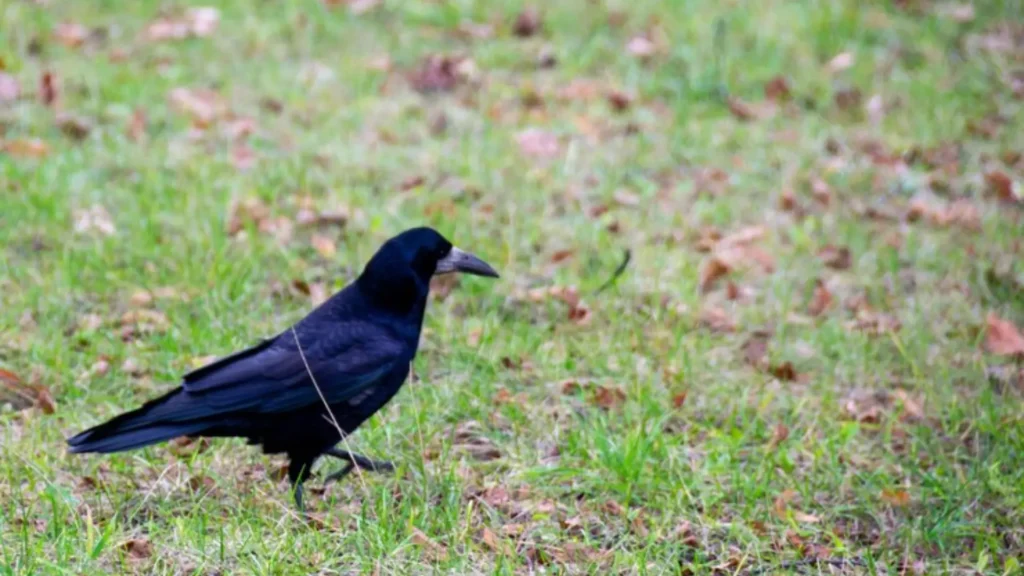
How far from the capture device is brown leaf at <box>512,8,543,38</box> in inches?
340

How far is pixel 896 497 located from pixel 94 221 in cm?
349

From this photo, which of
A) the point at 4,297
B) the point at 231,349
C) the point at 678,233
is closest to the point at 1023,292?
the point at 678,233

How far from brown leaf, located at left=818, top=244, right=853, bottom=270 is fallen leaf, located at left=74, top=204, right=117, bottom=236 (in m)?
3.14

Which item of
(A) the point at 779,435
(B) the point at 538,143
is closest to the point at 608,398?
(A) the point at 779,435

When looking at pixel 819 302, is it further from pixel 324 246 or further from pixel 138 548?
pixel 138 548

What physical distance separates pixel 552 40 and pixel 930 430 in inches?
174

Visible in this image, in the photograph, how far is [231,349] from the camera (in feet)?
16.6

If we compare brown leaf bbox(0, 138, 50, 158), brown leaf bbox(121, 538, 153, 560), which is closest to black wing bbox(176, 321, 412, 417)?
brown leaf bbox(121, 538, 153, 560)

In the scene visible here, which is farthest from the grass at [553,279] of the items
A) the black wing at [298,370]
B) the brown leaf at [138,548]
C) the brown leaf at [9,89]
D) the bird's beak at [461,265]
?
the bird's beak at [461,265]

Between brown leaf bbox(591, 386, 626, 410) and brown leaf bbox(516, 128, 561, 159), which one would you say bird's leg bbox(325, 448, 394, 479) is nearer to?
brown leaf bbox(591, 386, 626, 410)

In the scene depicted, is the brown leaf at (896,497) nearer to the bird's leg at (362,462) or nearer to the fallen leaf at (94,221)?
the bird's leg at (362,462)

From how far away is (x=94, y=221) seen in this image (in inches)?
233

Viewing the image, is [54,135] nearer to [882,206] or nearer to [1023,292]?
[882,206]

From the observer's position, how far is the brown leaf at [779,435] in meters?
4.70
